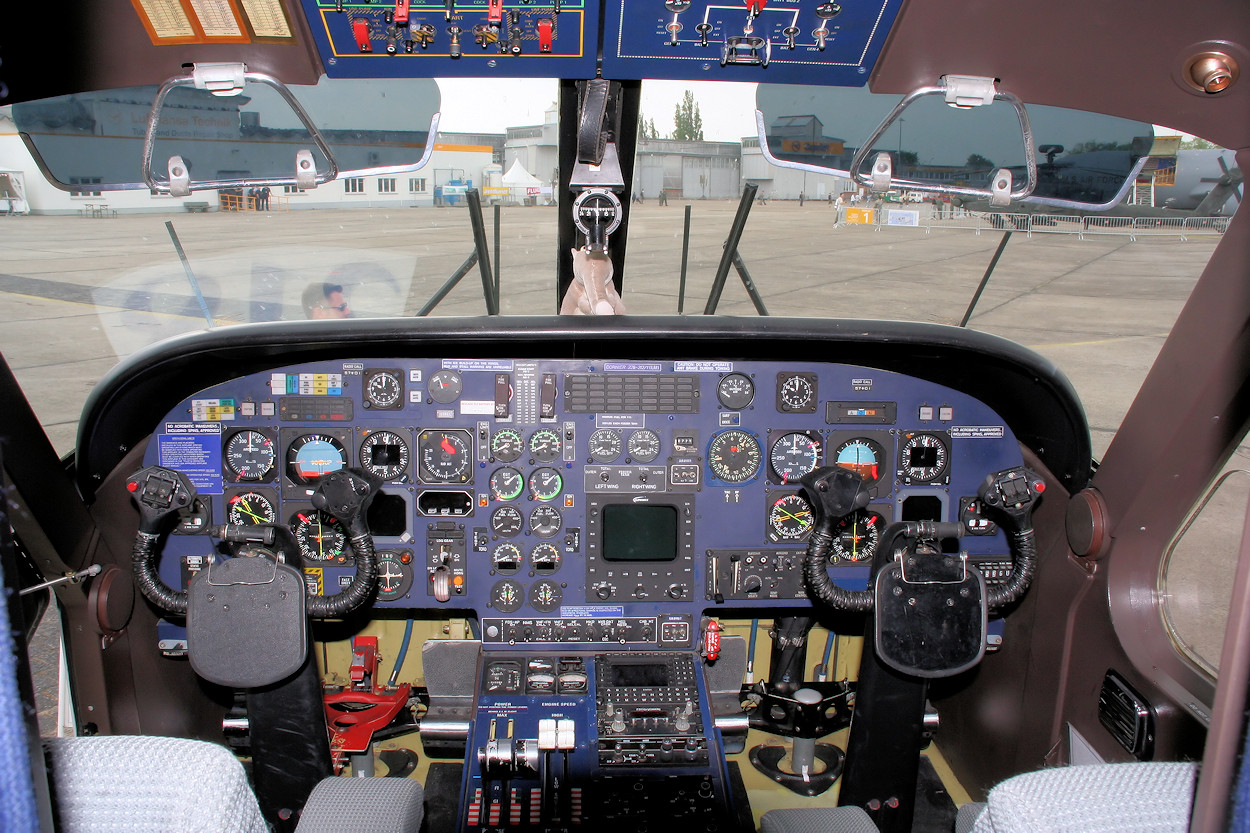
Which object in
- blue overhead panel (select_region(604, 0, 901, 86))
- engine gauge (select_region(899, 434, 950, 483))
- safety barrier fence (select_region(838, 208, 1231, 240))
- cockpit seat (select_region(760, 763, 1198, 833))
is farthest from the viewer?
engine gauge (select_region(899, 434, 950, 483))

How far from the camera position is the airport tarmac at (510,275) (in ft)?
9.71

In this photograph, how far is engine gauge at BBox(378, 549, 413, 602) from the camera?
3279 millimetres

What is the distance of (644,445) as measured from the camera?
324cm

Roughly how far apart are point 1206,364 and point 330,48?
2460 mm

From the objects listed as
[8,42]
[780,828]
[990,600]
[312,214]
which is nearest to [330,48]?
[8,42]

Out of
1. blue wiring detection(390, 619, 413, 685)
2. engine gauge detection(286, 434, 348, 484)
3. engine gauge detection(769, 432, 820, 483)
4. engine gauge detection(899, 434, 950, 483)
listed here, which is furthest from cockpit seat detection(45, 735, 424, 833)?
blue wiring detection(390, 619, 413, 685)

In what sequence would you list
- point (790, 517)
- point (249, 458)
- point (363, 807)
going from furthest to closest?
point (790, 517) → point (249, 458) → point (363, 807)

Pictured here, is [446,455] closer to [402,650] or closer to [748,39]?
[402,650]

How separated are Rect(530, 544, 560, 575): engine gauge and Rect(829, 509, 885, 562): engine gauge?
3.55 ft

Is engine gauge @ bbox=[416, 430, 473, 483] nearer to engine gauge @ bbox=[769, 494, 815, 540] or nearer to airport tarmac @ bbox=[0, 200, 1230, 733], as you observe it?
A: airport tarmac @ bbox=[0, 200, 1230, 733]

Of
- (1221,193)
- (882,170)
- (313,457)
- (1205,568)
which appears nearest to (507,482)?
(313,457)

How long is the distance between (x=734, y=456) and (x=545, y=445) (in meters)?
0.73

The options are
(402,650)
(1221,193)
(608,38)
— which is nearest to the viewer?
(608,38)

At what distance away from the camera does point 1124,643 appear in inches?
99.7
